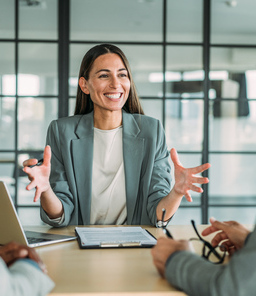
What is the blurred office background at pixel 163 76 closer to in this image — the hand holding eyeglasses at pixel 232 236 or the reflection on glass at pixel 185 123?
the reflection on glass at pixel 185 123

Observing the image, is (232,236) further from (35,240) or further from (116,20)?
(116,20)

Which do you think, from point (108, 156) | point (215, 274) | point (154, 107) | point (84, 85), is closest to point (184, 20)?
point (154, 107)

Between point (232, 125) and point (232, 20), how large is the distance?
995 millimetres

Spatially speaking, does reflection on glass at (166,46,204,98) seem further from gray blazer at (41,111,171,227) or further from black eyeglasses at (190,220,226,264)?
black eyeglasses at (190,220,226,264)

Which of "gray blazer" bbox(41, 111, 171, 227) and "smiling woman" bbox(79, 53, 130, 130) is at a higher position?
"smiling woman" bbox(79, 53, 130, 130)

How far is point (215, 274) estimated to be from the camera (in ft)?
3.31

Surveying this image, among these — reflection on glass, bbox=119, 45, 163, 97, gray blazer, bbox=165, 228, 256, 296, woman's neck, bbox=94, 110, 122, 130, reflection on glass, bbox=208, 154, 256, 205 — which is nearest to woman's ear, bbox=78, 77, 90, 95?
woman's neck, bbox=94, 110, 122, 130

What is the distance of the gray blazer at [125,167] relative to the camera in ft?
6.93

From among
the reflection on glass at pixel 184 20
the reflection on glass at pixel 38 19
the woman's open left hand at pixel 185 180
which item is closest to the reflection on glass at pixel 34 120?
the reflection on glass at pixel 38 19

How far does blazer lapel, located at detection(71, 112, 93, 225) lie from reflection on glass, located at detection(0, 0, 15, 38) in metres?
2.32

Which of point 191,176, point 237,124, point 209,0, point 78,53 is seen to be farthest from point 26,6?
point 191,176

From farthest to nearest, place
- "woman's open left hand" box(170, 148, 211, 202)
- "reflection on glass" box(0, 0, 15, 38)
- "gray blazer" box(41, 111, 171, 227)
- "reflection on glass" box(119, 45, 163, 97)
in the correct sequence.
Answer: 1. "reflection on glass" box(119, 45, 163, 97)
2. "reflection on glass" box(0, 0, 15, 38)
3. "gray blazer" box(41, 111, 171, 227)
4. "woman's open left hand" box(170, 148, 211, 202)

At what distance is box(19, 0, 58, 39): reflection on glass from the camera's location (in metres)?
4.20

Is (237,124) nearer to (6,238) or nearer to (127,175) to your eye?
(127,175)
